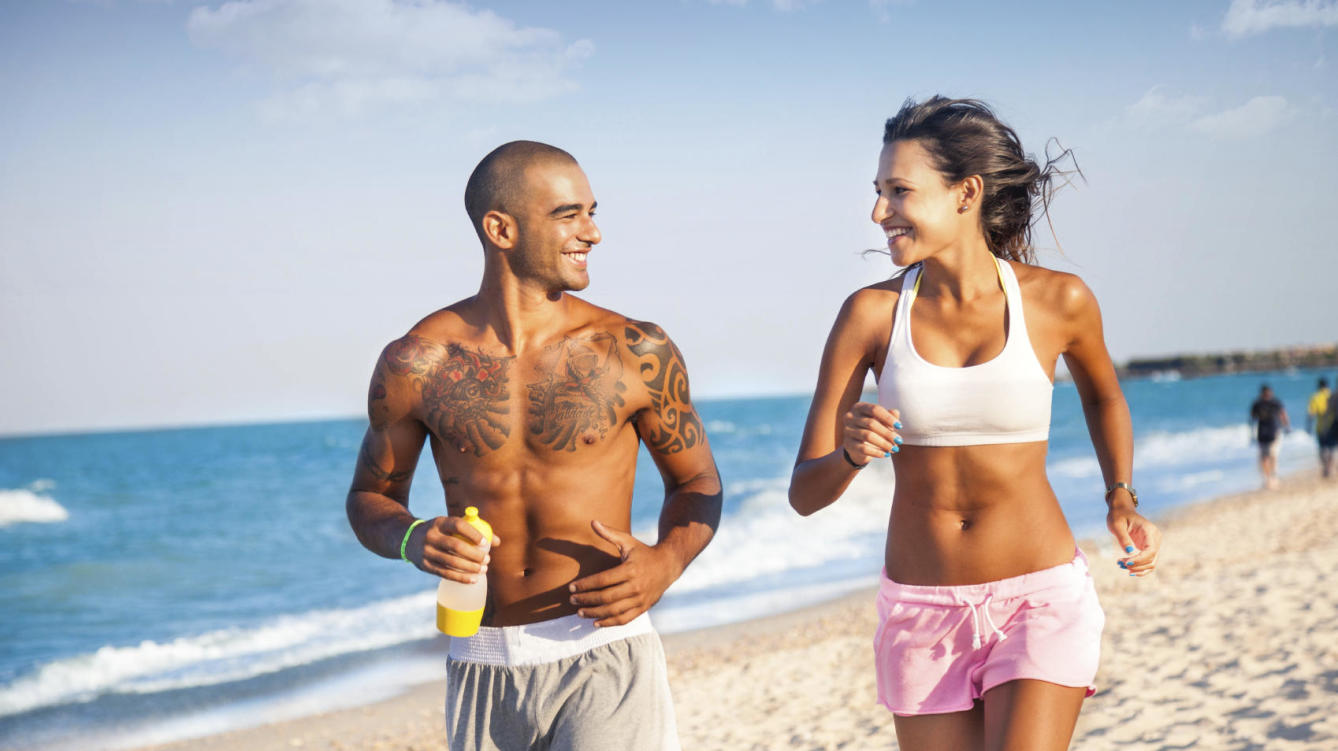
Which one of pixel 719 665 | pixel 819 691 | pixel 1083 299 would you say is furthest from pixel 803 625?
pixel 1083 299

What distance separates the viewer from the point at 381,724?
9.09 meters

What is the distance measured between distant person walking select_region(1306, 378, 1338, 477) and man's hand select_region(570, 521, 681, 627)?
63.8ft

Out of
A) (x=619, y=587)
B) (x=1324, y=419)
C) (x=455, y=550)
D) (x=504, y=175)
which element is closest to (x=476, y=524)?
(x=455, y=550)

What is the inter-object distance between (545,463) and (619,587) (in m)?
0.45

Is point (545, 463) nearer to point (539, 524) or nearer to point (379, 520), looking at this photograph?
point (539, 524)

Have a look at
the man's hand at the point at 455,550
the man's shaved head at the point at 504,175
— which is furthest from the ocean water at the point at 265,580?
the man's hand at the point at 455,550

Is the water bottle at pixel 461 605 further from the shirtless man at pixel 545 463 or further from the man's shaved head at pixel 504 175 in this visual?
the man's shaved head at pixel 504 175

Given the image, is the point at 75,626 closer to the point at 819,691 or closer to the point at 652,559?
the point at 819,691

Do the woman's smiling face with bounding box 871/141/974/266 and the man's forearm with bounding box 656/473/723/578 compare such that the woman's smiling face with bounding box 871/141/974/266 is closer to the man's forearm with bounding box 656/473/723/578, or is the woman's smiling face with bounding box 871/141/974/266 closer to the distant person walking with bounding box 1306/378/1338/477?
the man's forearm with bounding box 656/473/723/578

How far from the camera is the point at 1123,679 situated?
25.4ft

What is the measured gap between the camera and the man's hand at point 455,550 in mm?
2711

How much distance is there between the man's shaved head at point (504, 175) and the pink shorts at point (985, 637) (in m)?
1.54

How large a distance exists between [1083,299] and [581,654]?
172cm

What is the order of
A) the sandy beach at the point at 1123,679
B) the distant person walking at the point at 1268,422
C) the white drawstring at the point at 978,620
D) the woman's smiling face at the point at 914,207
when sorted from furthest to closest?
the distant person walking at the point at 1268,422 < the sandy beach at the point at 1123,679 < the woman's smiling face at the point at 914,207 < the white drawstring at the point at 978,620
